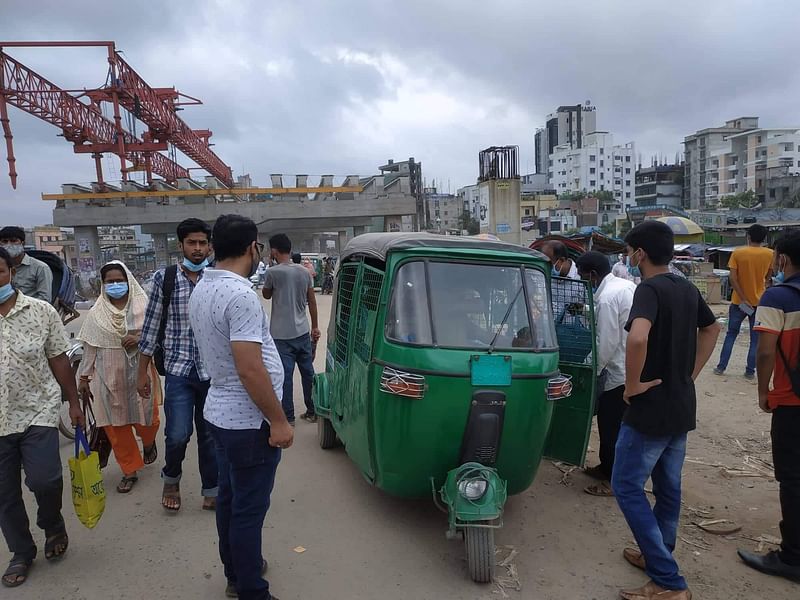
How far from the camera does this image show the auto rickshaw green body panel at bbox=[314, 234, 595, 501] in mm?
3074

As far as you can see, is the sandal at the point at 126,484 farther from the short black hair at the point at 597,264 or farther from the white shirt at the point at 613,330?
the short black hair at the point at 597,264

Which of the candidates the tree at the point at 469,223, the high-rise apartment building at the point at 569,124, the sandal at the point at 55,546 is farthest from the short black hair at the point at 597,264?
the high-rise apartment building at the point at 569,124

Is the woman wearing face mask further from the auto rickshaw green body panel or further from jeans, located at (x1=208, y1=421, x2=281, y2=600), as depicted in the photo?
jeans, located at (x1=208, y1=421, x2=281, y2=600)

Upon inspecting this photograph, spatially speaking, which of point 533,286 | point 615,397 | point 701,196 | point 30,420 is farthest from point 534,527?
point 701,196

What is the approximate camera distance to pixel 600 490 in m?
4.20

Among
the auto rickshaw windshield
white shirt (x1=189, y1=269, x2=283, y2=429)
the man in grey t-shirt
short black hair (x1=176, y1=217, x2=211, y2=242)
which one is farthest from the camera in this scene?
the man in grey t-shirt

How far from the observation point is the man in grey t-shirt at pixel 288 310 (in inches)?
216

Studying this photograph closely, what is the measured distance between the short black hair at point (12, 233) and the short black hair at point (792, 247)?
5563mm

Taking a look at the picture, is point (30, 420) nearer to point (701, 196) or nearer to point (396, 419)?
point (396, 419)

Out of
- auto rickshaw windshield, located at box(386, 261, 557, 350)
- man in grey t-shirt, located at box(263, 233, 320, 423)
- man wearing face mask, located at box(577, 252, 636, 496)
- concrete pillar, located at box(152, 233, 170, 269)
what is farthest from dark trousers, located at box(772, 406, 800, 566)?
concrete pillar, located at box(152, 233, 170, 269)

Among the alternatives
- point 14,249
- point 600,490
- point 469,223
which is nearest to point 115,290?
point 14,249

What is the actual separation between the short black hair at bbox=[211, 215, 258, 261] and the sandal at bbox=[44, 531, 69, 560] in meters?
2.19

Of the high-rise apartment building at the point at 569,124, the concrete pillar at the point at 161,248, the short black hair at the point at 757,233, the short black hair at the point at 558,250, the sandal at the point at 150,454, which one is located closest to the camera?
the sandal at the point at 150,454

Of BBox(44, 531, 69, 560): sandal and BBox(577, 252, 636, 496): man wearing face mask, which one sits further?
BBox(577, 252, 636, 496): man wearing face mask
